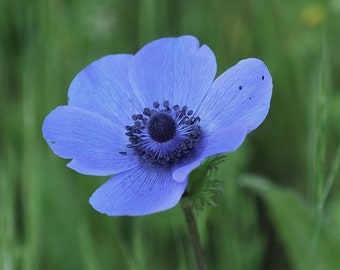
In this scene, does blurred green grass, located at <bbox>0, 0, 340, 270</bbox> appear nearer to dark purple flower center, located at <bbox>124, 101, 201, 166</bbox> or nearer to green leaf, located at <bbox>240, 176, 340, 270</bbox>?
green leaf, located at <bbox>240, 176, 340, 270</bbox>

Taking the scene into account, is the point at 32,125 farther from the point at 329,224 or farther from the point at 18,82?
the point at 329,224

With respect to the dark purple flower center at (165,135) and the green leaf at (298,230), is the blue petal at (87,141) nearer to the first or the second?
the dark purple flower center at (165,135)

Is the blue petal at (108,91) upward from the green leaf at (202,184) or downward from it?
upward

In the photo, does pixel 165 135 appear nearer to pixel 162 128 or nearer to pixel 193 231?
pixel 162 128

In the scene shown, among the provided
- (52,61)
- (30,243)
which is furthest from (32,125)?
(30,243)

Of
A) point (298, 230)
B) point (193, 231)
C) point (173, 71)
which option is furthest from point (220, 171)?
point (193, 231)

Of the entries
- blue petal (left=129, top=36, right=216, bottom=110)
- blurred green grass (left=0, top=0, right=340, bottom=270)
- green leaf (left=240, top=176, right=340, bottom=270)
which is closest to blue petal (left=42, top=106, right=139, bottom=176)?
blue petal (left=129, top=36, right=216, bottom=110)

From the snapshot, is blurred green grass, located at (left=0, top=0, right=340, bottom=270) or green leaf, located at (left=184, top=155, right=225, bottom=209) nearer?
green leaf, located at (left=184, top=155, right=225, bottom=209)

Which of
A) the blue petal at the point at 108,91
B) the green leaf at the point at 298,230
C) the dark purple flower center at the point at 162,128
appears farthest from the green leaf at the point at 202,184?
the green leaf at the point at 298,230
